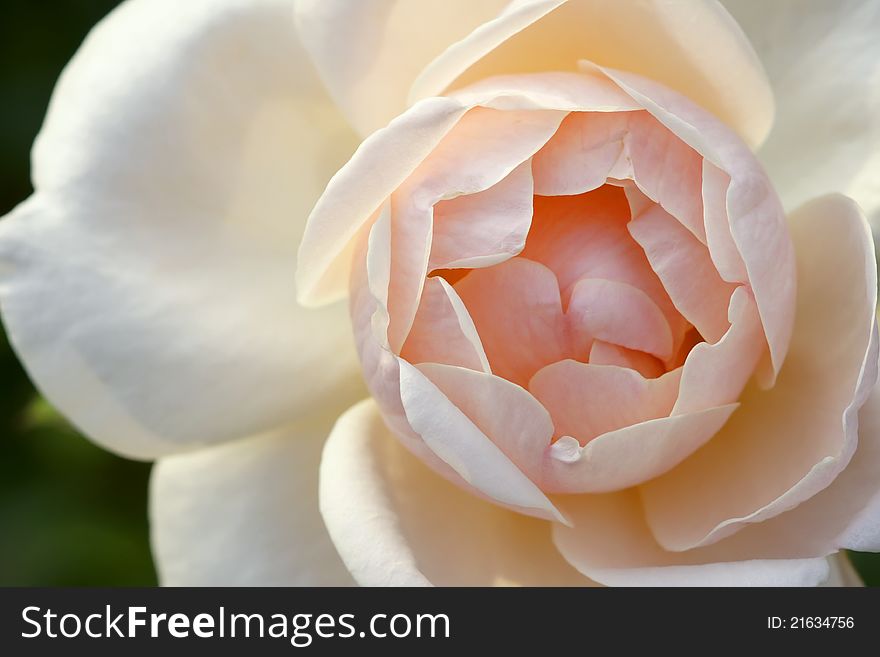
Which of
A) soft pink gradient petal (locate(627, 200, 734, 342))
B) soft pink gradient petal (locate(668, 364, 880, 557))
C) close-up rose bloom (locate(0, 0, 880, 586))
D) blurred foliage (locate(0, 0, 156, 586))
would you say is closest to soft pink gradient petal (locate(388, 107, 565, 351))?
close-up rose bloom (locate(0, 0, 880, 586))

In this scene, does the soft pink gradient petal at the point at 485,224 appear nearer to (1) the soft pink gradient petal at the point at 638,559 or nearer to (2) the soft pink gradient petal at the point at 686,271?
(2) the soft pink gradient petal at the point at 686,271

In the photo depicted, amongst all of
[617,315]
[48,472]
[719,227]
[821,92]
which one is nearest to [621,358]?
[617,315]

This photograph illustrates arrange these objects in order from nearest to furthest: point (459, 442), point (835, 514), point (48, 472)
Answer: point (459, 442), point (835, 514), point (48, 472)

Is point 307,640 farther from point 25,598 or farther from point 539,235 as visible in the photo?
point 539,235

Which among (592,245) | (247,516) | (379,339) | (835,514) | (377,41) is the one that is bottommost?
(247,516)

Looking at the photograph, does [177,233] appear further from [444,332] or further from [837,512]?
[837,512]

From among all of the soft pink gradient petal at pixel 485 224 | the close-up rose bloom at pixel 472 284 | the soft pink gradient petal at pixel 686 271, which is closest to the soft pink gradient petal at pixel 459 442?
the close-up rose bloom at pixel 472 284

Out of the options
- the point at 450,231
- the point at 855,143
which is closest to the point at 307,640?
the point at 450,231
